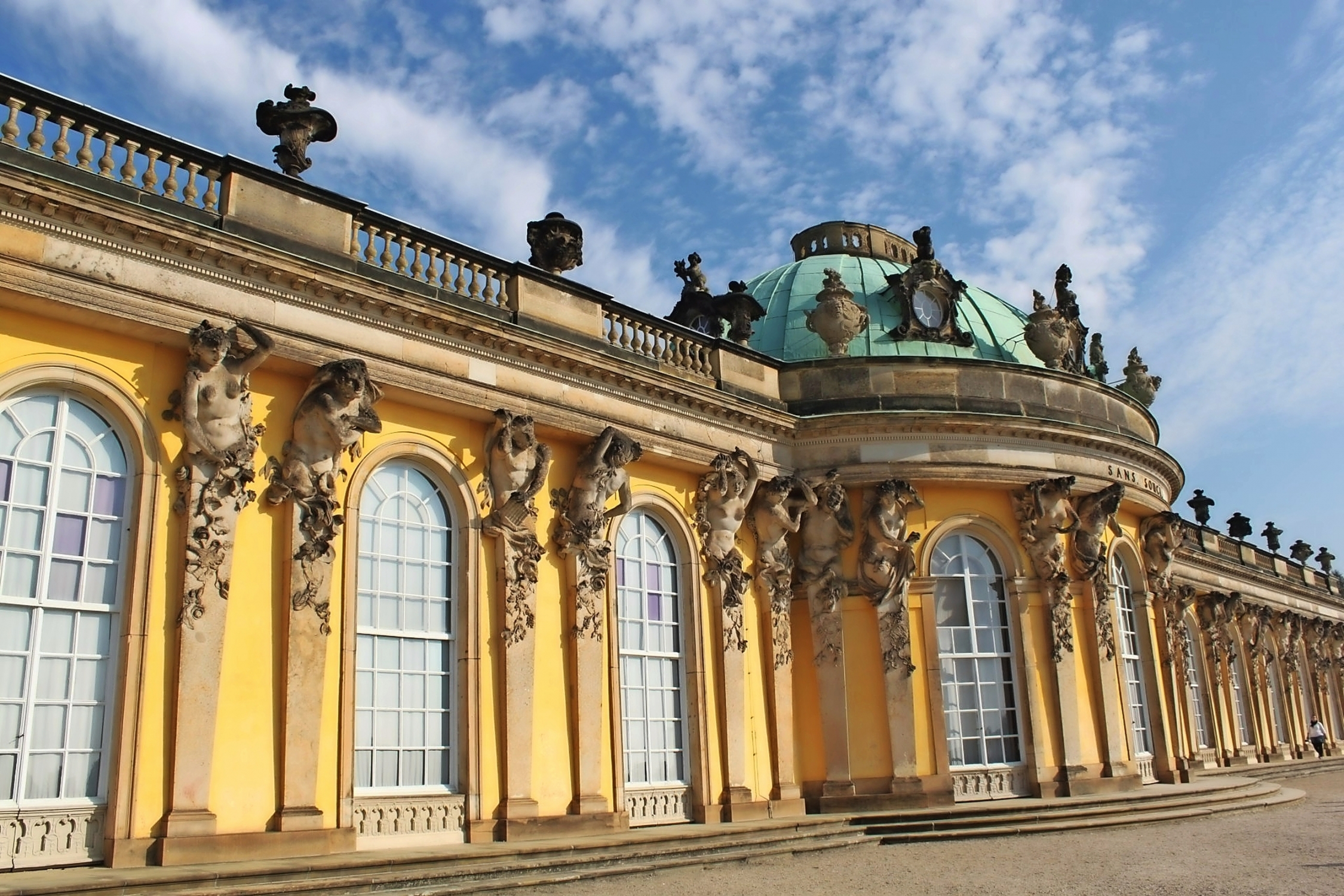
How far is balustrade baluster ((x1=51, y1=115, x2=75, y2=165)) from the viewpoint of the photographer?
11.9 metres

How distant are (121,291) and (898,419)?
12.3 m

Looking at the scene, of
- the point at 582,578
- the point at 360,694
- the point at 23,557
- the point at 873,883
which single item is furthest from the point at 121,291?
the point at 873,883

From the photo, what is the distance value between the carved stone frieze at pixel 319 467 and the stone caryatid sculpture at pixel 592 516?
3366mm

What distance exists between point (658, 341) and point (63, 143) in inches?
355

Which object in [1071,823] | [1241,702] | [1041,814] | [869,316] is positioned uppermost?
[869,316]

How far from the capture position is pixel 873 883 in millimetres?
12766

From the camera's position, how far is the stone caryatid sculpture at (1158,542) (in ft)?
77.3

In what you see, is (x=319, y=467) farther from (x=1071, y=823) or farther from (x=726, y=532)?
(x=1071, y=823)

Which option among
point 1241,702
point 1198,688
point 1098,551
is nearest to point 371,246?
point 1098,551

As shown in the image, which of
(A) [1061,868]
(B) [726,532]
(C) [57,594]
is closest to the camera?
(C) [57,594]

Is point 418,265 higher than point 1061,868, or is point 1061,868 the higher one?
point 418,265

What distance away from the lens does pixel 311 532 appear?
13.0 meters

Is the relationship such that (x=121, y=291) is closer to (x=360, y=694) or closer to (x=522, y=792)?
(x=360, y=694)

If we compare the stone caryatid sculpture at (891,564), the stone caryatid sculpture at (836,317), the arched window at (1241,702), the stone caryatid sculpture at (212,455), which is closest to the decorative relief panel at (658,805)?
the stone caryatid sculpture at (891,564)
